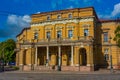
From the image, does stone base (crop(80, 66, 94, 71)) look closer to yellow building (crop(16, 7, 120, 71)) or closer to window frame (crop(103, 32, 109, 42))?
yellow building (crop(16, 7, 120, 71))

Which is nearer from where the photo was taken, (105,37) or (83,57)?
(83,57)

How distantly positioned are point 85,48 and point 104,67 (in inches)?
326

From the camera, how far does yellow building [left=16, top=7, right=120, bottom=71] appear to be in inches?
2173

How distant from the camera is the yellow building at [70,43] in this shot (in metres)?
55.2

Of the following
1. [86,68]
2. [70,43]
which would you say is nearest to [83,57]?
[70,43]

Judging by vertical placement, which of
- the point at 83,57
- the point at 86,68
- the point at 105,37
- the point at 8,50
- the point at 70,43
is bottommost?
the point at 86,68

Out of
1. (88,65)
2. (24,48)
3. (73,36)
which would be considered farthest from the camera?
(24,48)

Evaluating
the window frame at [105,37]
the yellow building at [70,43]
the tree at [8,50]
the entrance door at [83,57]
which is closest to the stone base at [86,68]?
the yellow building at [70,43]

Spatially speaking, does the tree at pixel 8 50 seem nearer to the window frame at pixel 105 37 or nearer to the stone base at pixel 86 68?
the window frame at pixel 105 37

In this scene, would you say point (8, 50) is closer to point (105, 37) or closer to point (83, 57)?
point (83, 57)

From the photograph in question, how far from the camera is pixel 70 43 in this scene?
183 ft

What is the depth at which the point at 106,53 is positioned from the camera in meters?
59.5

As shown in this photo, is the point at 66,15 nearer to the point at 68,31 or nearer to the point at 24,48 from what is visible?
the point at 68,31

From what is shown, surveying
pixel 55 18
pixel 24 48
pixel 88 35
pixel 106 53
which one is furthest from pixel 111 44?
pixel 24 48
